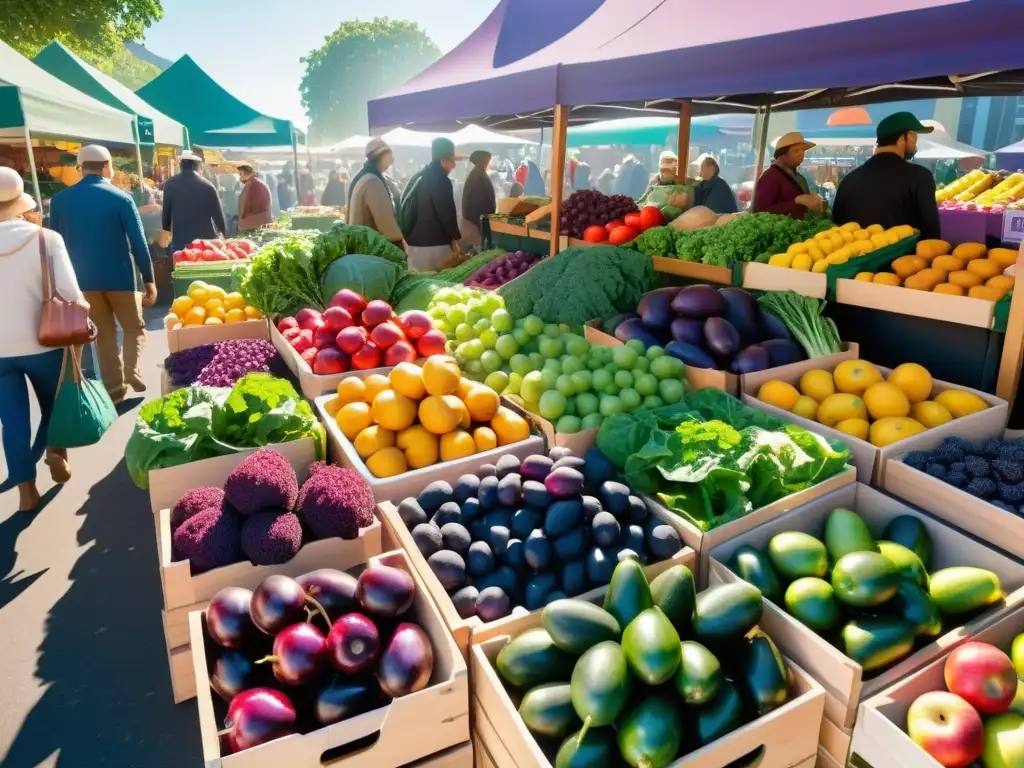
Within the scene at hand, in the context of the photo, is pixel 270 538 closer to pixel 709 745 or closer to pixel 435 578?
pixel 435 578

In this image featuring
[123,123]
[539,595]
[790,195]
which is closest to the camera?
[539,595]

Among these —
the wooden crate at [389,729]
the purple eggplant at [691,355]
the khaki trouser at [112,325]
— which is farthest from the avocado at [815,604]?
the khaki trouser at [112,325]

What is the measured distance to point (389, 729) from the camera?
5.30 feet

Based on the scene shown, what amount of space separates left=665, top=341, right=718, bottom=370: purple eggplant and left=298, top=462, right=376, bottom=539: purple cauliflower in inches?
60.7

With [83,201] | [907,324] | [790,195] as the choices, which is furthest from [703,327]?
[83,201]

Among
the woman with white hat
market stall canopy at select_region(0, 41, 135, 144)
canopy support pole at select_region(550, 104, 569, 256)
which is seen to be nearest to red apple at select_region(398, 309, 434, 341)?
canopy support pole at select_region(550, 104, 569, 256)

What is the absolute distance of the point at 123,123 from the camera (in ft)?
33.2

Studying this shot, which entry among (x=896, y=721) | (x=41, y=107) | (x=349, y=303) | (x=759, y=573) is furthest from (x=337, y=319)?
(x=41, y=107)

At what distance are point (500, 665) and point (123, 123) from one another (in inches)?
437

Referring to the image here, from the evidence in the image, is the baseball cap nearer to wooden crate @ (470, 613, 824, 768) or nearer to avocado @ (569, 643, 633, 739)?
wooden crate @ (470, 613, 824, 768)

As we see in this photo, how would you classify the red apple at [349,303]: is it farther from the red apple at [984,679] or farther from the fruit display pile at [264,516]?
the red apple at [984,679]

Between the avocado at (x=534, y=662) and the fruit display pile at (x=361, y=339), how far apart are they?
185 cm

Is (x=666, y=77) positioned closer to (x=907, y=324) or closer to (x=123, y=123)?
(x=907, y=324)

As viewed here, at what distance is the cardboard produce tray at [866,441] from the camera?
2432 millimetres
